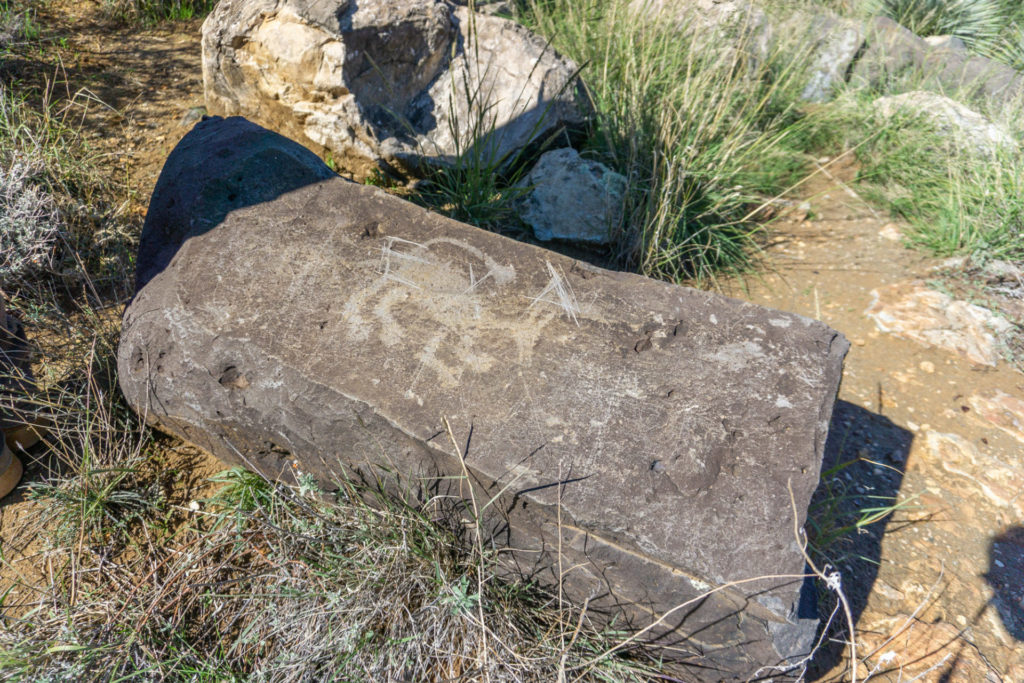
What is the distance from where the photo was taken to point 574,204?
323 cm

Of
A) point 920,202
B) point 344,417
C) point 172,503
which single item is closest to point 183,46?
point 172,503

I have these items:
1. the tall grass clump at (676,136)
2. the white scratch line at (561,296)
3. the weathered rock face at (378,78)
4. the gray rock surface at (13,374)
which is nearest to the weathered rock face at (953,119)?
the tall grass clump at (676,136)

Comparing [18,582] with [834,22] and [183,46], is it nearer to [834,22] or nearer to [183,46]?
[183,46]

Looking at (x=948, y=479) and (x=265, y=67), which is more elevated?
(x=265, y=67)

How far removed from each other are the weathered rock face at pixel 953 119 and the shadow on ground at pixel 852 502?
206 centimetres

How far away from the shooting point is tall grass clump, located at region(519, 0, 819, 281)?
321 cm

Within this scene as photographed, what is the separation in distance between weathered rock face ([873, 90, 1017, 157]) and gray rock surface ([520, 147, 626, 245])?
215 cm

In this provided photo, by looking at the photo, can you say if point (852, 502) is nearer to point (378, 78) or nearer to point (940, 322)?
point (940, 322)

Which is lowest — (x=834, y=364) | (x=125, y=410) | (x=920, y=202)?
(x=125, y=410)

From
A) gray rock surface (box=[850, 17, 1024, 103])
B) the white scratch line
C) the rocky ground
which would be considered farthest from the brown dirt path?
gray rock surface (box=[850, 17, 1024, 103])

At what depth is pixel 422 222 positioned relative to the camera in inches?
84.9

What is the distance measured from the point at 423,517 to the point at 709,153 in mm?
2521

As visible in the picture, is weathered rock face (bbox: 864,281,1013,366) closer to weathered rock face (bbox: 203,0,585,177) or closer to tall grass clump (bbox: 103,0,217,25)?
weathered rock face (bbox: 203,0,585,177)

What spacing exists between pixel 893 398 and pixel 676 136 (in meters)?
1.64
